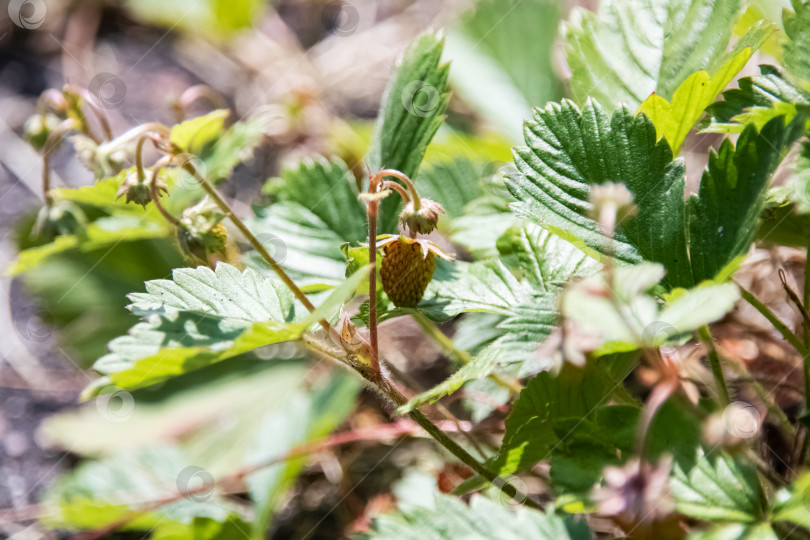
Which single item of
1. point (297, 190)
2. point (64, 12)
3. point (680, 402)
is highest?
point (64, 12)

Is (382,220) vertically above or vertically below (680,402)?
above

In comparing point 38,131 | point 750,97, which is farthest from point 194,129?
point 750,97

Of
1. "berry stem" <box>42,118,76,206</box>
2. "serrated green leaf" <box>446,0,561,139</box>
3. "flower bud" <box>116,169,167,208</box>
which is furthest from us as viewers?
"serrated green leaf" <box>446,0,561,139</box>

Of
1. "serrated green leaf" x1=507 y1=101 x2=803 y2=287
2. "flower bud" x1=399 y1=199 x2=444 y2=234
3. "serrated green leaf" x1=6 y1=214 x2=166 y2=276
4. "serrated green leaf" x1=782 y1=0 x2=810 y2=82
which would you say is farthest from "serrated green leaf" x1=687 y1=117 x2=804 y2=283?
"serrated green leaf" x1=6 y1=214 x2=166 y2=276

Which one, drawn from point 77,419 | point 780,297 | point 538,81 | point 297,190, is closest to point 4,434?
point 77,419

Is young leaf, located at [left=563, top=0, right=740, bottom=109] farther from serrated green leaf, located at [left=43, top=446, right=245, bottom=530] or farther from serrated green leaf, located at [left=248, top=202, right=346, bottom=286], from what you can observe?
serrated green leaf, located at [left=43, top=446, right=245, bottom=530]

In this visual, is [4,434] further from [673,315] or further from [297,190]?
[673,315]

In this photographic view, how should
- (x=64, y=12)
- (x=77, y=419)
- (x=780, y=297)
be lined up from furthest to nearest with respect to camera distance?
1. (x=64, y=12)
2. (x=77, y=419)
3. (x=780, y=297)

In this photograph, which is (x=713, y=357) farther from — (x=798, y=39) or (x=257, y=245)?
(x=257, y=245)
